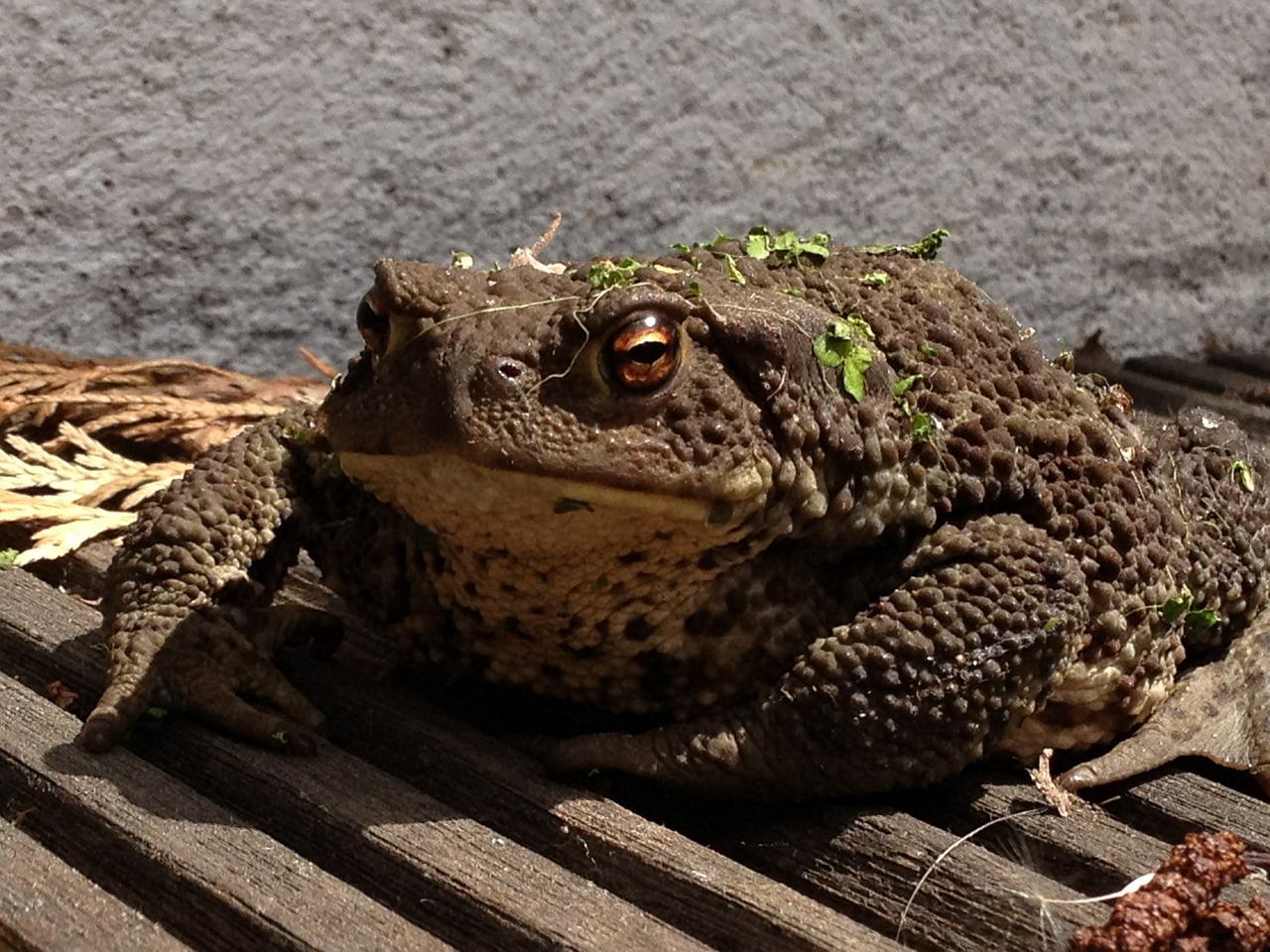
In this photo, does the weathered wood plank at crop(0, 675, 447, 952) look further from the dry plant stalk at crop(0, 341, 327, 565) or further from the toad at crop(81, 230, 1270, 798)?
the dry plant stalk at crop(0, 341, 327, 565)

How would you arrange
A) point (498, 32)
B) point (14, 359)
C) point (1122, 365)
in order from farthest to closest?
1. point (1122, 365)
2. point (498, 32)
3. point (14, 359)

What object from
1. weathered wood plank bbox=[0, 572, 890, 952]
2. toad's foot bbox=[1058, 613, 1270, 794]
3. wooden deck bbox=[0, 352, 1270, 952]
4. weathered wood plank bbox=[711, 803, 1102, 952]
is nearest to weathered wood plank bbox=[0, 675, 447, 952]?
wooden deck bbox=[0, 352, 1270, 952]

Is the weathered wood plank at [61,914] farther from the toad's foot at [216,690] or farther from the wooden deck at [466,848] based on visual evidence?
the toad's foot at [216,690]

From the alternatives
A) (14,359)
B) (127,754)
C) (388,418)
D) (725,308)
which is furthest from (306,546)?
(14,359)

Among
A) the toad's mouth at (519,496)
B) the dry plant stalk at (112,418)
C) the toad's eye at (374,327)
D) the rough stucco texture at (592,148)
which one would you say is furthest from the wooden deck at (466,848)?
the rough stucco texture at (592,148)

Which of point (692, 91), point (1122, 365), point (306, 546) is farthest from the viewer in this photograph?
point (1122, 365)

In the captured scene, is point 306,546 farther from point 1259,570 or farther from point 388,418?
point 1259,570

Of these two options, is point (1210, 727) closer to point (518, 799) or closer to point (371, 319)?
point (518, 799)
